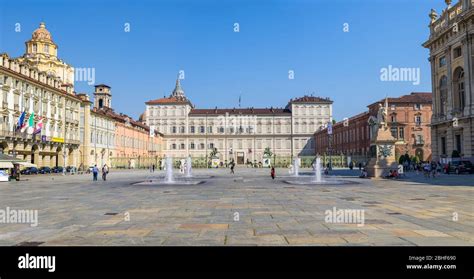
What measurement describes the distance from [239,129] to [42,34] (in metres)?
59.6

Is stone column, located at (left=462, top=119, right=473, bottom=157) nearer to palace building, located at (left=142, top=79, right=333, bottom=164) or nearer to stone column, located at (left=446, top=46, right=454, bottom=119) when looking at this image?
stone column, located at (left=446, top=46, right=454, bottom=119)

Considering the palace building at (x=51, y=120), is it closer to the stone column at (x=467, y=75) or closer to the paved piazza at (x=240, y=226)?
the paved piazza at (x=240, y=226)

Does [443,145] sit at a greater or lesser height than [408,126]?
lesser

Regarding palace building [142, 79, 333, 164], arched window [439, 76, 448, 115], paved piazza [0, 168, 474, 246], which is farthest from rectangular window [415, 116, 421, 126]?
paved piazza [0, 168, 474, 246]

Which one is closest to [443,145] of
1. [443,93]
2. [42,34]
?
[443,93]

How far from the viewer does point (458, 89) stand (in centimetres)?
4425

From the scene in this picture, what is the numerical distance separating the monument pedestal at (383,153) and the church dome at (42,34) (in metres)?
61.9

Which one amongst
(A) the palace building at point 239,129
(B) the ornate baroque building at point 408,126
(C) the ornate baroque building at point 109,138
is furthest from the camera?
(A) the palace building at point 239,129

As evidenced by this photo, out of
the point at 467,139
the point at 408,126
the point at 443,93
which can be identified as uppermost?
the point at 443,93

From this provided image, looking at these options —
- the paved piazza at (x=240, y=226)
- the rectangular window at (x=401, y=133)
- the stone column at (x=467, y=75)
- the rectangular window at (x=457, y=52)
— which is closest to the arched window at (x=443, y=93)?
the rectangular window at (x=457, y=52)

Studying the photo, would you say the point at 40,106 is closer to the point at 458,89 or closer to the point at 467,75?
the point at 467,75

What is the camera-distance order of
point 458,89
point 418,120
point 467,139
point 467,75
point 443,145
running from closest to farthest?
point 467,139 < point 467,75 < point 458,89 < point 443,145 < point 418,120

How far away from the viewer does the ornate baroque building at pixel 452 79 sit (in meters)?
40.2

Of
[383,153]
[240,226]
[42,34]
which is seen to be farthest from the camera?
[42,34]
